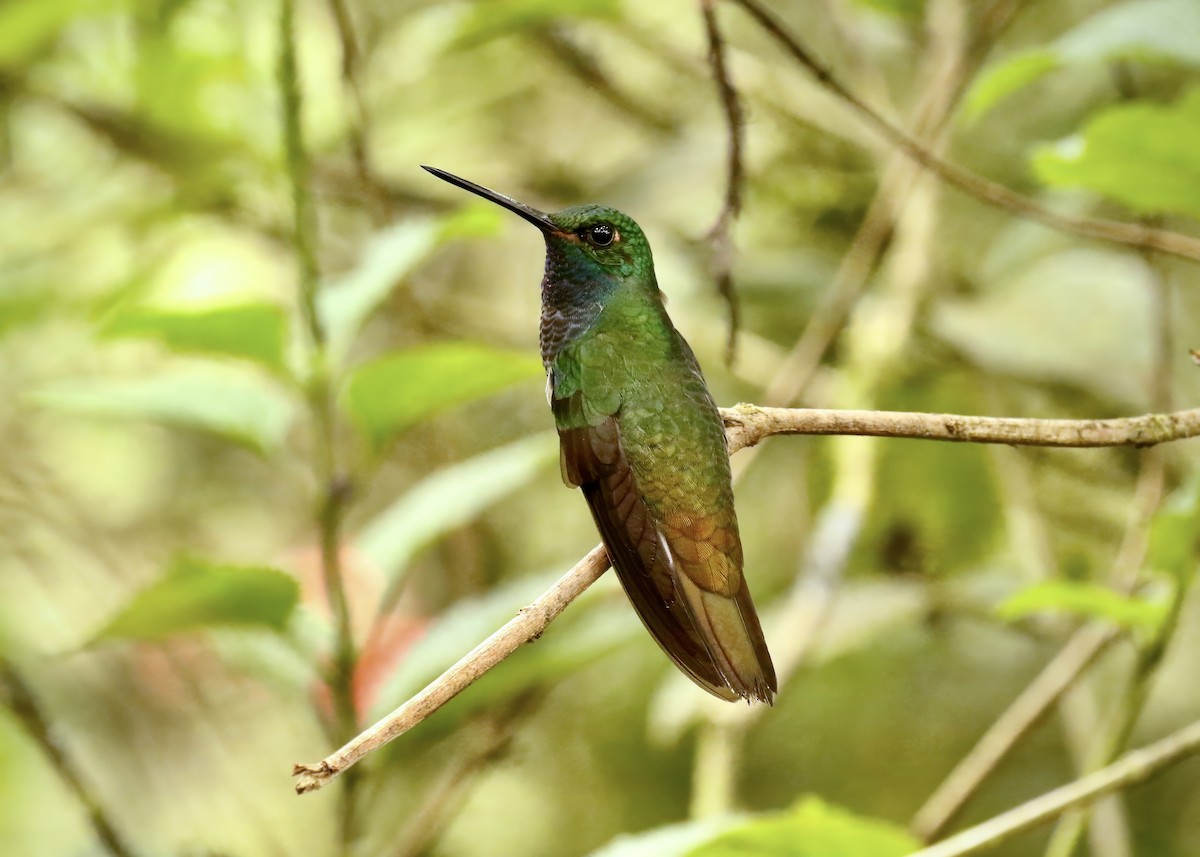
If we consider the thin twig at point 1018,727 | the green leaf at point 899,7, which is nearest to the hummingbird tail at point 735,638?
the thin twig at point 1018,727

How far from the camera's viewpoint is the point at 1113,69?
7.89 ft

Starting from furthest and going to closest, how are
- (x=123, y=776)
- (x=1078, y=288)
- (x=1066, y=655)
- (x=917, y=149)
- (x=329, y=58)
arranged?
(x=329, y=58) < (x=123, y=776) < (x=1078, y=288) < (x=1066, y=655) < (x=917, y=149)

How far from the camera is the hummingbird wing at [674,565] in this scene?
121 cm

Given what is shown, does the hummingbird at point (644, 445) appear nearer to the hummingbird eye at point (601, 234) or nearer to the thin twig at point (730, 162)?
the hummingbird eye at point (601, 234)

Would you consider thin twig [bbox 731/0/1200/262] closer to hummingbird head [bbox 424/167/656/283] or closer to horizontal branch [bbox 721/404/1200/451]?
hummingbird head [bbox 424/167/656/283]

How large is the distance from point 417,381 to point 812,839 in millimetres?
690

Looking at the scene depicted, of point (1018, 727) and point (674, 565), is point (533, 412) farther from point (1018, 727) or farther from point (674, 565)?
point (674, 565)

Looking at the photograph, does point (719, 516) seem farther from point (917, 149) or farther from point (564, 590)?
point (917, 149)

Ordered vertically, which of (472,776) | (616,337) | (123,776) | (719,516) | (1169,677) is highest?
(616,337)

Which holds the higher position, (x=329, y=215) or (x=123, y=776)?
(x=329, y=215)

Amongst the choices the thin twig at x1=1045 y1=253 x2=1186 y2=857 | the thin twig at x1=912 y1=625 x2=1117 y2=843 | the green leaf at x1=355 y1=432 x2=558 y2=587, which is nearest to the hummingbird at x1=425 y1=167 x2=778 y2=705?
the green leaf at x1=355 y1=432 x2=558 y2=587

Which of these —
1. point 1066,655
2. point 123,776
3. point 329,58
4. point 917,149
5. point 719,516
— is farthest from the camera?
point 329,58

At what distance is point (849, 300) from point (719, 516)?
102cm

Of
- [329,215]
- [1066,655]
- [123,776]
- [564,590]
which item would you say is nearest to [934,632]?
[1066,655]
